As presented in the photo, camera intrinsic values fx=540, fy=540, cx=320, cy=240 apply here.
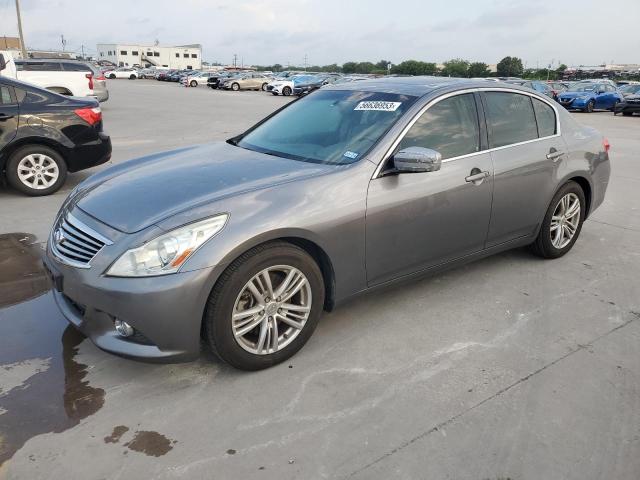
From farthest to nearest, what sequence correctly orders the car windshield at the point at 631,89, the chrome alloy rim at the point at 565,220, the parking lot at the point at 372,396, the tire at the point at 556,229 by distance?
1. the car windshield at the point at 631,89
2. the chrome alloy rim at the point at 565,220
3. the tire at the point at 556,229
4. the parking lot at the point at 372,396

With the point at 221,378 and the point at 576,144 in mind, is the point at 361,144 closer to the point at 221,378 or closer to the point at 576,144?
the point at 221,378

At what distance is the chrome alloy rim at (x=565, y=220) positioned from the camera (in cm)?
479

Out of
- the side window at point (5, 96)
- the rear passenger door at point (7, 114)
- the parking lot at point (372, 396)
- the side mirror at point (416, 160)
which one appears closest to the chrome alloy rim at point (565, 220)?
the parking lot at point (372, 396)

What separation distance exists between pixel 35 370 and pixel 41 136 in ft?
15.1

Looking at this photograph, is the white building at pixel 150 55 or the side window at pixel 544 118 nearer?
the side window at pixel 544 118

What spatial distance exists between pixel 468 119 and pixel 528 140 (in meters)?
0.73

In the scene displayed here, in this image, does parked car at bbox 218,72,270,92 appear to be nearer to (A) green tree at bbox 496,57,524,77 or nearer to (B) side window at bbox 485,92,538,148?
(B) side window at bbox 485,92,538,148

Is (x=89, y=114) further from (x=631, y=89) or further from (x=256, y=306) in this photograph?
(x=631, y=89)

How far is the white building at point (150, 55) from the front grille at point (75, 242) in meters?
119

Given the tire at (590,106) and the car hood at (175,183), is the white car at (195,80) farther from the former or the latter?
the car hood at (175,183)

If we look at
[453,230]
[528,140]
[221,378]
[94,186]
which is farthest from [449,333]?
[94,186]

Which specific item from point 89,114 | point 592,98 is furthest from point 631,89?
point 89,114

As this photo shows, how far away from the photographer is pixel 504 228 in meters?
4.25

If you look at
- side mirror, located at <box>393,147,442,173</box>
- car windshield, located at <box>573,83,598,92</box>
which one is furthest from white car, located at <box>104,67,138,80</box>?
side mirror, located at <box>393,147,442,173</box>
